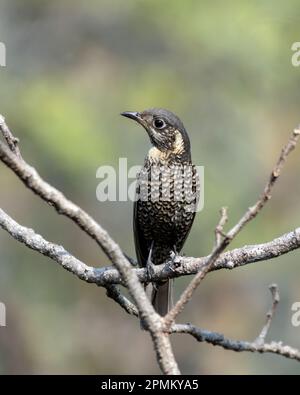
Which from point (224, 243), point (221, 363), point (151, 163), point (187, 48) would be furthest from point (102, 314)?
point (224, 243)

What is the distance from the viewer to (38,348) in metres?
10.6

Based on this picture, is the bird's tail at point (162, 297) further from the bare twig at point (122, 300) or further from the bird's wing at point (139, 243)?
the bare twig at point (122, 300)

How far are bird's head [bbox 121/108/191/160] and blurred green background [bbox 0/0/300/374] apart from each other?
3842mm

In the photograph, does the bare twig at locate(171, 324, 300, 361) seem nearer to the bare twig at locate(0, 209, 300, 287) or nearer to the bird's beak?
the bare twig at locate(0, 209, 300, 287)

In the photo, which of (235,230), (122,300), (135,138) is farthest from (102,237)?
(135,138)

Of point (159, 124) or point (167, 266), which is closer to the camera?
point (167, 266)

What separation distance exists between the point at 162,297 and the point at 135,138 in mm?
5004

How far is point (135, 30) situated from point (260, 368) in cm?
473

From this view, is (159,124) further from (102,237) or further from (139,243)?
(102,237)

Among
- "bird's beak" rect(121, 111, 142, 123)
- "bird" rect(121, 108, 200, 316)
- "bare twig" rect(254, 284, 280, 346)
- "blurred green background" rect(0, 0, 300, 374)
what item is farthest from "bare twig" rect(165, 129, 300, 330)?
"blurred green background" rect(0, 0, 300, 374)

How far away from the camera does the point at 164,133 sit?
5.85 m

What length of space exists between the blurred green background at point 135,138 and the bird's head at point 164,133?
3842 mm

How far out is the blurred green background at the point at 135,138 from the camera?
10273 mm

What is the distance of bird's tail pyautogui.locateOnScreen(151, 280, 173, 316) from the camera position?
5766 mm
